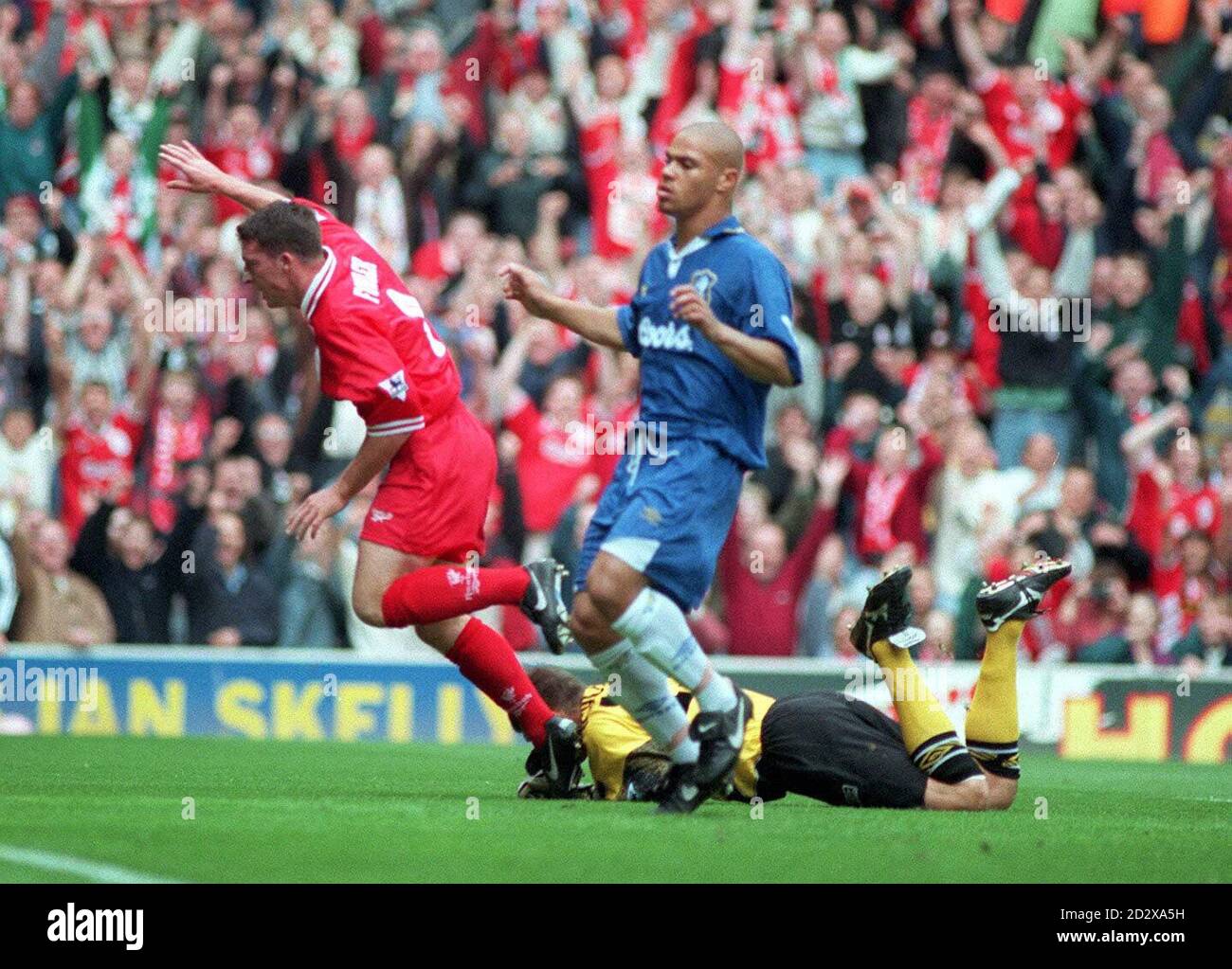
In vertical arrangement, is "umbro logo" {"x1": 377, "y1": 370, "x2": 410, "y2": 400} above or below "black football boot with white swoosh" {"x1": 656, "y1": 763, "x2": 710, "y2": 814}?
above

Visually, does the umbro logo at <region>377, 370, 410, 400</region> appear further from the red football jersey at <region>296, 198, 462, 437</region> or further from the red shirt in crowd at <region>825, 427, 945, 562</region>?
the red shirt in crowd at <region>825, 427, 945, 562</region>

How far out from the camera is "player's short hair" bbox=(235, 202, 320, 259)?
336 inches

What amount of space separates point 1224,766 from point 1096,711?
3.12 feet

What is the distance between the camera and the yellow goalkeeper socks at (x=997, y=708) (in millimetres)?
8172

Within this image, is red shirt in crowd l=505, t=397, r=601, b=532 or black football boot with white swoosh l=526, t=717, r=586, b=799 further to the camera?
red shirt in crowd l=505, t=397, r=601, b=532

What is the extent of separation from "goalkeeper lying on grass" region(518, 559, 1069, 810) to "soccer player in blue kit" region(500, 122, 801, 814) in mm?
272

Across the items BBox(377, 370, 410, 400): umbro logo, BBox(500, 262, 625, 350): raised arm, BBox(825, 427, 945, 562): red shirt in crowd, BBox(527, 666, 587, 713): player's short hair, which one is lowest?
BBox(527, 666, 587, 713): player's short hair

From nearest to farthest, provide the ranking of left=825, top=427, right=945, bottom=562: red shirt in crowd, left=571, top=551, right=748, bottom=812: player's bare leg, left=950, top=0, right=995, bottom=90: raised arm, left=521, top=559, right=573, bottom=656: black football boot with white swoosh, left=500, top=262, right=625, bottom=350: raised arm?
1. left=571, top=551, right=748, bottom=812: player's bare leg
2. left=500, top=262, right=625, bottom=350: raised arm
3. left=521, top=559, right=573, bottom=656: black football boot with white swoosh
4. left=825, top=427, right=945, bottom=562: red shirt in crowd
5. left=950, top=0, right=995, bottom=90: raised arm

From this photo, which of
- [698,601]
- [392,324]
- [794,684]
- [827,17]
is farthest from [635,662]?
[827,17]

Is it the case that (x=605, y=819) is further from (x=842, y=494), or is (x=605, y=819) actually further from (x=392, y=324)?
(x=842, y=494)

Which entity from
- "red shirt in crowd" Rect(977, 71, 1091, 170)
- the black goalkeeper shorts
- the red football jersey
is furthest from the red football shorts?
"red shirt in crowd" Rect(977, 71, 1091, 170)

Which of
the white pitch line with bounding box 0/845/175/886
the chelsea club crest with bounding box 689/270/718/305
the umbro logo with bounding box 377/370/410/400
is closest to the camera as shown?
the white pitch line with bounding box 0/845/175/886

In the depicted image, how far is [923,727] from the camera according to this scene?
8.08 m

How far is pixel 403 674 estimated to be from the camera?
14.1m
